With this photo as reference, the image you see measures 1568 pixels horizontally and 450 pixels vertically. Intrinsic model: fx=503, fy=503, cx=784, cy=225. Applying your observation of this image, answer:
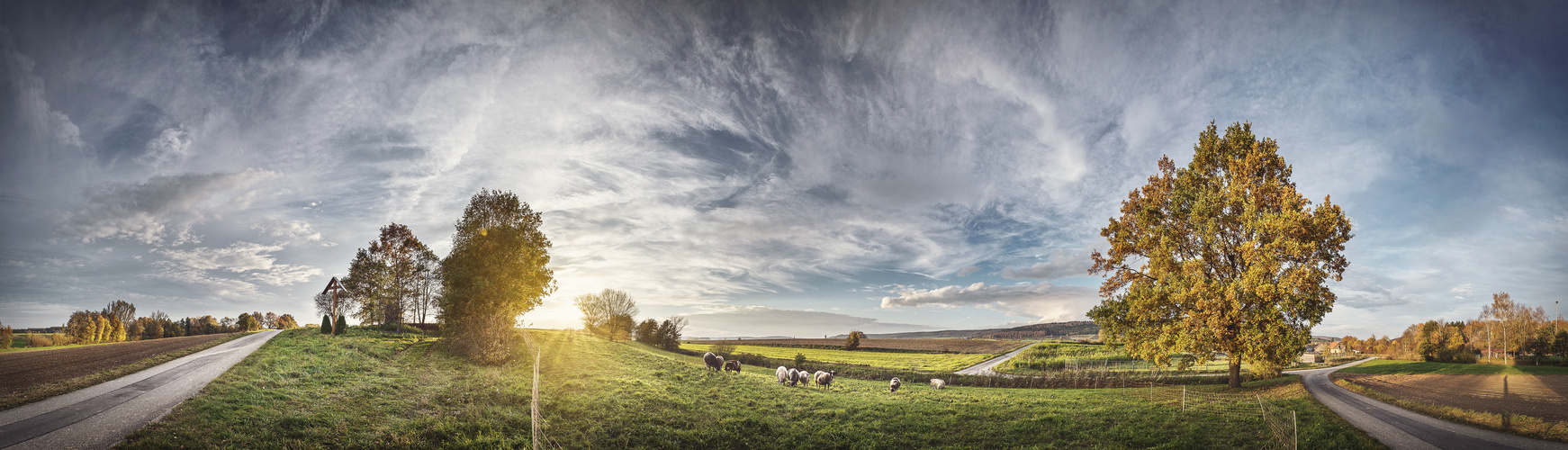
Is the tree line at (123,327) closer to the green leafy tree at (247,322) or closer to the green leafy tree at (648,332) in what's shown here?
the green leafy tree at (247,322)

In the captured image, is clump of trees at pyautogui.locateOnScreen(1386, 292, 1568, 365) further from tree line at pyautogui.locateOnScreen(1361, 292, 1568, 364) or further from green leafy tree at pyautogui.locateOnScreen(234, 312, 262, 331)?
green leafy tree at pyautogui.locateOnScreen(234, 312, 262, 331)

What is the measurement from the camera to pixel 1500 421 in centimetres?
1441

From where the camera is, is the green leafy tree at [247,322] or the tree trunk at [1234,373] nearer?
the tree trunk at [1234,373]

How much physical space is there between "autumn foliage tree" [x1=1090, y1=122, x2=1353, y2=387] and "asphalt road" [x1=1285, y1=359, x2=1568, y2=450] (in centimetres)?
259

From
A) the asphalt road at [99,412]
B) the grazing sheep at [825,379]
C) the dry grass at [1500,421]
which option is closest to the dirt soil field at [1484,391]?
the dry grass at [1500,421]

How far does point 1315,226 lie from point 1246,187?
2700 mm

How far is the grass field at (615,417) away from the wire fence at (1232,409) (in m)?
0.46

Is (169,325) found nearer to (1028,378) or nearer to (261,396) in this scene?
(261,396)

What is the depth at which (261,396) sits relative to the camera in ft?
40.2

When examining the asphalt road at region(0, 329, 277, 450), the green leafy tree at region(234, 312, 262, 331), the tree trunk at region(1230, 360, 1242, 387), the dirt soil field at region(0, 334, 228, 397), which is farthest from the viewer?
the green leafy tree at region(234, 312, 262, 331)

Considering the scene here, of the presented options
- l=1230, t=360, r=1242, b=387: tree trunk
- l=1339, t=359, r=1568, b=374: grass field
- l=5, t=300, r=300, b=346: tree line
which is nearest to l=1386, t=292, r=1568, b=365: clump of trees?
l=1339, t=359, r=1568, b=374: grass field

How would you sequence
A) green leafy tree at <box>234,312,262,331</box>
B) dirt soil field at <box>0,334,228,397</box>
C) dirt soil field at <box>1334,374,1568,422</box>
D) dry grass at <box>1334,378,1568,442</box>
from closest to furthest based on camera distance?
dirt soil field at <box>0,334,228,397</box>
dry grass at <box>1334,378,1568,442</box>
dirt soil field at <box>1334,374,1568,422</box>
green leafy tree at <box>234,312,262,331</box>

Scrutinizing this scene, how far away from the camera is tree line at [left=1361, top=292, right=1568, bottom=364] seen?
2127 inches

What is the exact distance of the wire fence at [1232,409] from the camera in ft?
40.0
